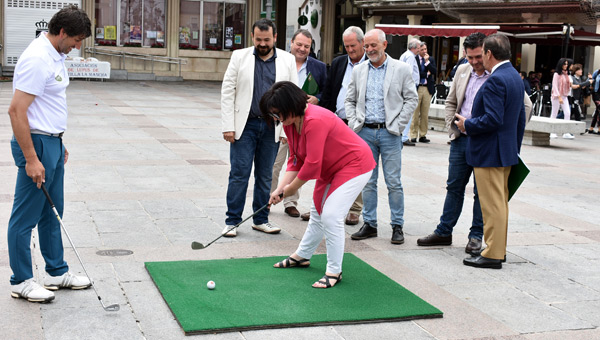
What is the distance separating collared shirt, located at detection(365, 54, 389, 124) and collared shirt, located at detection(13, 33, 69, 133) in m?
2.88

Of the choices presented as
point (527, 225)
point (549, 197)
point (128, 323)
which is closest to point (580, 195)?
point (549, 197)

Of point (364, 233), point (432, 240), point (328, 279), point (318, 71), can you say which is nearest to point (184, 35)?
point (318, 71)

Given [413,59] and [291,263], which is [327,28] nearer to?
[413,59]

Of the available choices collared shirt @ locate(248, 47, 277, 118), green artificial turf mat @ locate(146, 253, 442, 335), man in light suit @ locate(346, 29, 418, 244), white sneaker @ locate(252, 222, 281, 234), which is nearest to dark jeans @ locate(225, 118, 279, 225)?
collared shirt @ locate(248, 47, 277, 118)

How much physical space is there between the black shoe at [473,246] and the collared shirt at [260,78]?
2.15 meters

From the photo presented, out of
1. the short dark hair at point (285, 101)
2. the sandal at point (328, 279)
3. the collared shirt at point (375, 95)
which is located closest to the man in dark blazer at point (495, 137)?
the collared shirt at point (375, 95)

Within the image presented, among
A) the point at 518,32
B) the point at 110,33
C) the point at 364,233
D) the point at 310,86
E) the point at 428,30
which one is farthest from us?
the point at 110,33

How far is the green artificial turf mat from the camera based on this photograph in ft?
15.0

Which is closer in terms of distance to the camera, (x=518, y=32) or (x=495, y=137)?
(x=495, y=137)

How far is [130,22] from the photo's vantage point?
1206 inches

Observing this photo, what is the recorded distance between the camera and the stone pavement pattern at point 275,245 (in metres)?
4.58

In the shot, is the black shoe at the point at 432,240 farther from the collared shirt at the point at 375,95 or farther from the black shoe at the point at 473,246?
the collared shirt at the point at 375,95

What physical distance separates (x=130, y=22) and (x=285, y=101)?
2726 cm

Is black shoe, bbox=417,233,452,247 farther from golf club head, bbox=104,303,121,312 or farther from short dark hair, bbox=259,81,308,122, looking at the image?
golf club head, bbox=104,303,121,312
